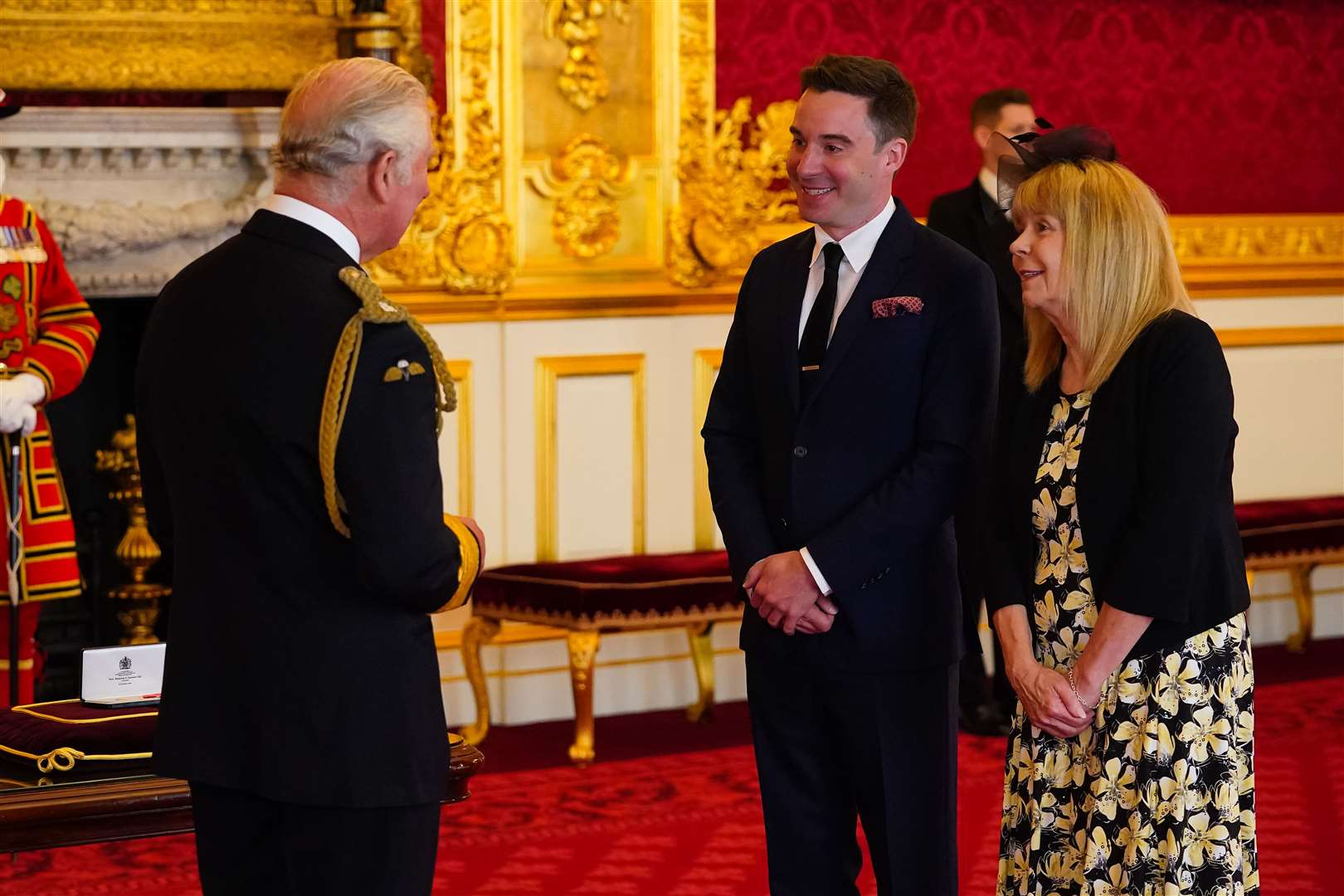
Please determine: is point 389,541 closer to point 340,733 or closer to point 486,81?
point 340,733

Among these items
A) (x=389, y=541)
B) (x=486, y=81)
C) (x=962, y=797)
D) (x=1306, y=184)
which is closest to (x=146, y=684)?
(x=389, y=541)

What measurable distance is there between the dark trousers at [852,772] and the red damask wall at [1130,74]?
11.0 feet

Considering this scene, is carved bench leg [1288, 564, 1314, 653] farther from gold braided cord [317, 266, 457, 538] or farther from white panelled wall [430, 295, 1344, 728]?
gold braided cord [317, 266, 457, 538]

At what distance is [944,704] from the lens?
2902 mm

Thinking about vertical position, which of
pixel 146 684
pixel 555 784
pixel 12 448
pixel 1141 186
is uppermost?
pixel 1141 186

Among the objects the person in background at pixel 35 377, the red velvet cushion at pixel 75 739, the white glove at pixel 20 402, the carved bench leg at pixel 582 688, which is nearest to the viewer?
the red velvet cushion at pixel 75 739

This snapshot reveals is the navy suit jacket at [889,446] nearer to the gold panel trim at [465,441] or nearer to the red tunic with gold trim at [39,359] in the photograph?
the red tunic with gold trim at [39,359]

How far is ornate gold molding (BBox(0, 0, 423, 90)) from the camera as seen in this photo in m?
4.99

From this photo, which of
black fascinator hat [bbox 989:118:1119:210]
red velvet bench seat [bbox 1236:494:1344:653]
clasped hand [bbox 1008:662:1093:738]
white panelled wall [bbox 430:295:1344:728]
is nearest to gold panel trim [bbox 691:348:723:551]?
white panelled wall [bbox 430:295:1344:728]

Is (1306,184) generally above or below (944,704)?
above

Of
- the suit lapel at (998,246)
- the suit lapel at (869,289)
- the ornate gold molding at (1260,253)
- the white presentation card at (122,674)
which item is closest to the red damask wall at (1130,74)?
the ornate gold molding at (1260,253)

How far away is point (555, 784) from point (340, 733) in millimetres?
2923

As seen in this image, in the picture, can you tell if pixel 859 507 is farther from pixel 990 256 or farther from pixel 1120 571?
pixel 990 256

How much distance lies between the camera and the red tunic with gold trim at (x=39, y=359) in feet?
14.4
